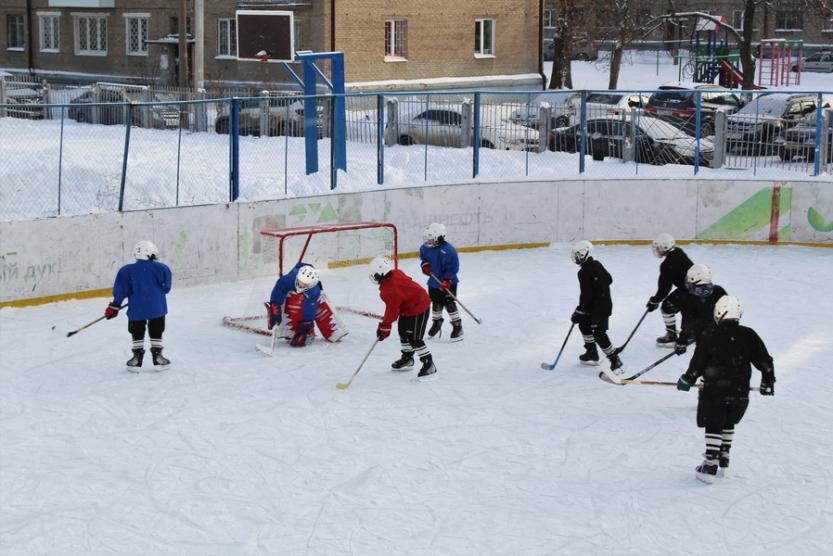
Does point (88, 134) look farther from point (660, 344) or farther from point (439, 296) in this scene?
point (660, 344)

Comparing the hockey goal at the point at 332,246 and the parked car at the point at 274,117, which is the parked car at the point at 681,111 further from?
the parked car at the point at 274,117

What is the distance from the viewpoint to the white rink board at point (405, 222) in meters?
14.7

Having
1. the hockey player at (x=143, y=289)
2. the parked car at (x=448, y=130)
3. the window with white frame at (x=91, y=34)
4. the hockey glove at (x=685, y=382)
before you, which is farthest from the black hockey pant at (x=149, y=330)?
the window with white frame at (x=91, y=34)

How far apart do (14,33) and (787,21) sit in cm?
3076

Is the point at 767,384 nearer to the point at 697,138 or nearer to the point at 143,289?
the point at 143,289

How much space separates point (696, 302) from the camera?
11.3 metres

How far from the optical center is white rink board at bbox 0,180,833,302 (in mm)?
14703

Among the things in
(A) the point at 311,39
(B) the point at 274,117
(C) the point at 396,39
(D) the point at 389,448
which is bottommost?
(D) the point at 389,448

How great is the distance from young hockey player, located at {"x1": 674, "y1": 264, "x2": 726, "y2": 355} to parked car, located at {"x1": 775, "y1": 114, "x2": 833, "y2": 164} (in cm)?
793

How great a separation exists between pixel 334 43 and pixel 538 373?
2206 cm

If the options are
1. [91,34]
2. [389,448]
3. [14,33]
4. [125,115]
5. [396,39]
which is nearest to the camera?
[389,448]

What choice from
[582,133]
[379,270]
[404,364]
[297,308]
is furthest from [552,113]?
[379,270]

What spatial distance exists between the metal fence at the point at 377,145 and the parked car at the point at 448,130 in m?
0.02

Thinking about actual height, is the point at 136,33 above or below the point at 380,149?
above
